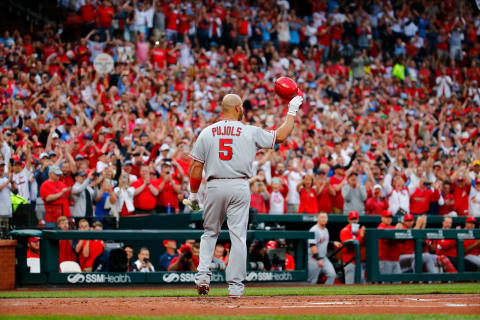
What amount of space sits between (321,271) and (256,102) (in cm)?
918

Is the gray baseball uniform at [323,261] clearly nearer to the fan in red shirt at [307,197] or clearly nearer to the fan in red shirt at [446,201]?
the fan in red shirt at [307,197]

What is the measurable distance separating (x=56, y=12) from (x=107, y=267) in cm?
1494

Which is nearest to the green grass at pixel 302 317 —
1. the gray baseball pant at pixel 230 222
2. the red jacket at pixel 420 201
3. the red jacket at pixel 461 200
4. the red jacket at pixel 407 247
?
the gray baseball pant at pixel 230 222

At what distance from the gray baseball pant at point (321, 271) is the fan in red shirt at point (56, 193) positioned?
400 cm

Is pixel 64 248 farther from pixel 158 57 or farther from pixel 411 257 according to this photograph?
pixel 158 57

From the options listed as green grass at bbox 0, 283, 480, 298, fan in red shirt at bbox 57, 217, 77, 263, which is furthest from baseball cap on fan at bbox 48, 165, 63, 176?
green grass at bbox 0, 283, 480, 298

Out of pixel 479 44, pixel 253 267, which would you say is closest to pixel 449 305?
pixel 253 267

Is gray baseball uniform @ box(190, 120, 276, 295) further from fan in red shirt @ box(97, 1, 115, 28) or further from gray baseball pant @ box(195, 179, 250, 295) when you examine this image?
fan in red shirt @ box(97, 1, 115, 28)

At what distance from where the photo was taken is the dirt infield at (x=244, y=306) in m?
6.74

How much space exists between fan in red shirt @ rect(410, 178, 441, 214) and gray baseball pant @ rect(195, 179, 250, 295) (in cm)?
962

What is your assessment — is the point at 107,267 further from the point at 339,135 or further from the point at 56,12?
the point at 56,12

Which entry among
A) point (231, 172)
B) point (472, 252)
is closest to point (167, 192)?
point (472, 252)

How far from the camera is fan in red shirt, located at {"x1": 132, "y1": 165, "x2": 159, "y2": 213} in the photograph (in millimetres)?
14453

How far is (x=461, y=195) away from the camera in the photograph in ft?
57.8
